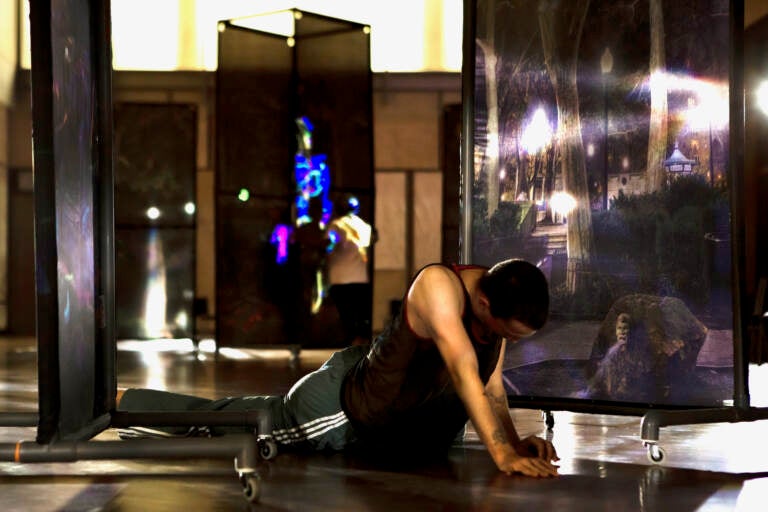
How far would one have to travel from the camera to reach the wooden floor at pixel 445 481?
263 centimetres

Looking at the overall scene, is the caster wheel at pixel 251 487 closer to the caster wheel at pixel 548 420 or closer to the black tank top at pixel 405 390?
the black tank top at pixel 405 390

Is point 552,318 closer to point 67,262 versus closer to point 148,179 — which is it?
point 67,262

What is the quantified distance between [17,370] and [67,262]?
185 inches

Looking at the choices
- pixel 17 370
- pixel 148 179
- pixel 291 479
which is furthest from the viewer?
pixel 148 179

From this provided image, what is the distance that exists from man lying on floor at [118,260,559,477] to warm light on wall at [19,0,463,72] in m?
9.37

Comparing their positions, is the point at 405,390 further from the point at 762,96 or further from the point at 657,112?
the point at 762,96

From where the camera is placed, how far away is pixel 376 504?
2.62 metres

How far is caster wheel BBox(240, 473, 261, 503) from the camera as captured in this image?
8.71 feet

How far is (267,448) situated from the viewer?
10.9 feet

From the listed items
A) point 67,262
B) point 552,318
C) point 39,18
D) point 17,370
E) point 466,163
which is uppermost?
point 39,18

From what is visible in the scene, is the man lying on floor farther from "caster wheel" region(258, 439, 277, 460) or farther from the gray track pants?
"caster wheel" region(258, 439, 277, 460)

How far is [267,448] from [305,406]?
6.7 inches

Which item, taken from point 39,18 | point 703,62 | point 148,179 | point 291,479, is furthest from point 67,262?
point 148,179

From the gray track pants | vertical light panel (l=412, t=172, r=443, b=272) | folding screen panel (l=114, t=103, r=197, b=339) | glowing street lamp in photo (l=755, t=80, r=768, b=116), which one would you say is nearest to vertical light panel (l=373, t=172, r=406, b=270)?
vertical light panel (l=412, t=172, r=443, b=272)
